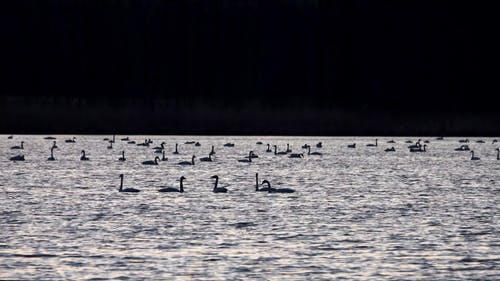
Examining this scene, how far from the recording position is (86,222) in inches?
1820

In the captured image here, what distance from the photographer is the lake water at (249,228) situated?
33250 mm

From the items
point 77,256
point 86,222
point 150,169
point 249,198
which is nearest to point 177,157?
point 150,169

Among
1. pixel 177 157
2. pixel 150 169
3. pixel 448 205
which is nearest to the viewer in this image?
pixel 448 205

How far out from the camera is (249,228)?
4422 cm

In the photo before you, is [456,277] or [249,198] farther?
[249,198]

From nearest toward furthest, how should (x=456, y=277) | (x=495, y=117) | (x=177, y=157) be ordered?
(x=456, y=277), (x=177, y=157), (x=495, y=117)

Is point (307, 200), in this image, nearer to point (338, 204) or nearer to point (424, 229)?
point (338, 204)

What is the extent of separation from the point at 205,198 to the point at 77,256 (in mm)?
25080

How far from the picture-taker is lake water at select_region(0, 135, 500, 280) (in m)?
33.2

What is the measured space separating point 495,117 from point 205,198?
461 feet

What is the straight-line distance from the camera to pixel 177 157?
388 ft

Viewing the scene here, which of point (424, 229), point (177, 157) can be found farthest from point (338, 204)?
point (177, 157)

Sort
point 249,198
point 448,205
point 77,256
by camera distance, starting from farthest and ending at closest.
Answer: point 249,198 → point 448,205 → point 77,256

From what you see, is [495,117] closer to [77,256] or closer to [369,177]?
[369,177]
